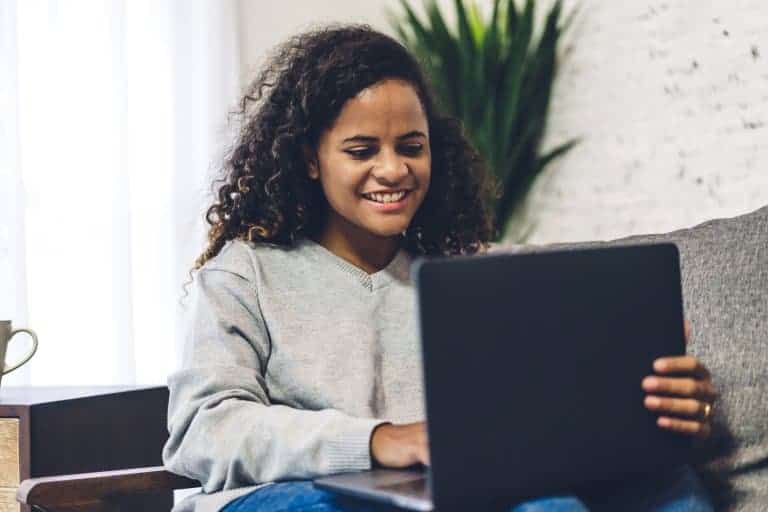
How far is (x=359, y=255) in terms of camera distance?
166 centimetres

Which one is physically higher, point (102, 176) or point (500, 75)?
point (500, 75)

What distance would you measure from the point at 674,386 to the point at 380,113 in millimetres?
568

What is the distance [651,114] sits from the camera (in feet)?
8.48

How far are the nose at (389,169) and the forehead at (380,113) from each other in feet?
0.10

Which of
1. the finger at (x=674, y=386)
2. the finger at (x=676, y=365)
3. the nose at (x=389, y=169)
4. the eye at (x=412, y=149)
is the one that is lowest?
the finger at (x=674, y=386)

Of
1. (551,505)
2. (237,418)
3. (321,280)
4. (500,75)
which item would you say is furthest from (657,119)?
(551,505)

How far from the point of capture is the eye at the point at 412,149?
161 cm

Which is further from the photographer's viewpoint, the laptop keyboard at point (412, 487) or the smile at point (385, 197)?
the smile at point (385, 197)

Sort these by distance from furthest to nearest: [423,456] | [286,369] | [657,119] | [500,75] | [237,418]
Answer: [500,75] < [657,119] < [286,369] < [237,418] < [423,456]

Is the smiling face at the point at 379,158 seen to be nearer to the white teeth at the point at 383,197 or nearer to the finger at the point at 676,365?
the white teeth at the point at 383,197

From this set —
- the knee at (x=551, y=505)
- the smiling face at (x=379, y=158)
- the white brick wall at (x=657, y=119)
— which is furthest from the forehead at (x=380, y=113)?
the white brick wall at (x=657, y=119)

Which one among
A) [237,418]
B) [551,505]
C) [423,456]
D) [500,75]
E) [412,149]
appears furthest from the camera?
[500,75]

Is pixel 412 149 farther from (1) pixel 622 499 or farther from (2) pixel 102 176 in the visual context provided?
(2) pixel 102 176

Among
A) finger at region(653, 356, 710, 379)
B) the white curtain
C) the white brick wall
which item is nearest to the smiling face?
finger at region(653, 356, 710, 379)
